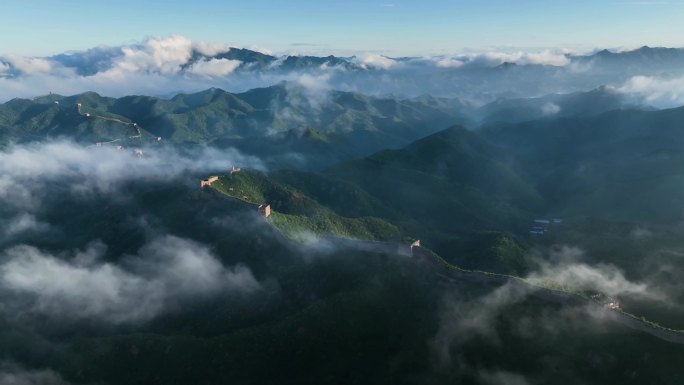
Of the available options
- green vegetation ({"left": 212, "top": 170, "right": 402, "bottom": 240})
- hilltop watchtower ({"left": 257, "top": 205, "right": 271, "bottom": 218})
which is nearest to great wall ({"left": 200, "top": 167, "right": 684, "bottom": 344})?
hilltop watchtower ({"left": 257, "top": 205, "right": 271, "bottom": 218})

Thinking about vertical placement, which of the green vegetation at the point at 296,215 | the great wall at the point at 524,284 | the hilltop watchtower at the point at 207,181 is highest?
the great wall at the point at 524,284

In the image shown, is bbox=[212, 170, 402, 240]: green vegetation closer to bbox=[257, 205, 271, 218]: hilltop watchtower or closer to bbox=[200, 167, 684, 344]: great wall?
bbox=[257, 205, 271, 218]: hilltop watchtower

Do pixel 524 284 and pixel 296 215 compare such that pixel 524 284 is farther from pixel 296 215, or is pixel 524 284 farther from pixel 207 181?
pixel 207 181

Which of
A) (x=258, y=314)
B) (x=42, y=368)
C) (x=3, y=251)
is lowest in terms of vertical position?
(x=3, y=251)

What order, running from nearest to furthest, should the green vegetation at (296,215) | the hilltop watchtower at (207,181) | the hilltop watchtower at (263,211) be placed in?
the hilltop watchtower at (263,211)
the green vegetation at (296,215)
the hilltop watchtower at (207,181)

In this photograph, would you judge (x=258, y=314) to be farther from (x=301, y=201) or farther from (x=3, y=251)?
(x=3, y=251)

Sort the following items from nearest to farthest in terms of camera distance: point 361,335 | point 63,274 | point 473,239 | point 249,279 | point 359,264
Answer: point 361,335 < point 359,264 < point 249,279 < point 63,274 < point 473,239

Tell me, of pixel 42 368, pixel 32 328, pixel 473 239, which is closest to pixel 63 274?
pixel 32 328

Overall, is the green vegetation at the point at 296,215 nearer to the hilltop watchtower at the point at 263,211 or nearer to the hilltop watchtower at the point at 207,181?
the hilltop watchtower at the point at 263,211

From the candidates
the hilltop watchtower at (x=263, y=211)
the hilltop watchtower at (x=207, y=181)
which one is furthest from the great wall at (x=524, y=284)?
the hilltop watchtower at (x=207, y=181)
